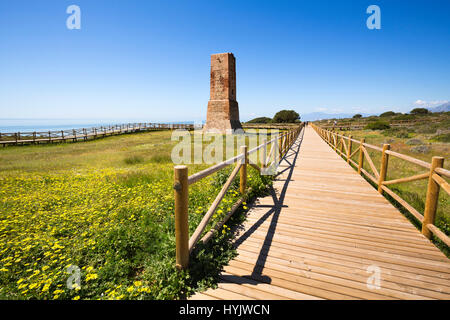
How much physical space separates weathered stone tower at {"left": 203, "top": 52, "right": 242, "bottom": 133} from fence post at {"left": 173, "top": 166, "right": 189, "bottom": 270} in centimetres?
2146

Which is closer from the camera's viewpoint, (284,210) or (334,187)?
(284,210)

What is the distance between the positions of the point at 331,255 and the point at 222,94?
22.3 meters

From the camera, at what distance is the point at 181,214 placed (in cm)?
236

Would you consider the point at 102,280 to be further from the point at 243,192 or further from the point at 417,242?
the point at 417,242

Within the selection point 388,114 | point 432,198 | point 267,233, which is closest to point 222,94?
point 267,233

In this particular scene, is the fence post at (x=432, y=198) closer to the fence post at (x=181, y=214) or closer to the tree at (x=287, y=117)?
the fence post at (x=181, y=214)

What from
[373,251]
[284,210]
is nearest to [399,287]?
[373,251]

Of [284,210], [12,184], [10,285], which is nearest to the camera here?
[10,285]

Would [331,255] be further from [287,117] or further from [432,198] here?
[287,117]

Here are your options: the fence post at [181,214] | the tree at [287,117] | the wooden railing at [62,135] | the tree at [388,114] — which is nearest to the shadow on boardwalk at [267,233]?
the fence post at [181,214]

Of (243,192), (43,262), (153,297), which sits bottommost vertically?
(43,262)

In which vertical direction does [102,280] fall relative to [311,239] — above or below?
below

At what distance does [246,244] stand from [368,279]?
5.09 ft

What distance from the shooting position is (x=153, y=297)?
2.23 m
